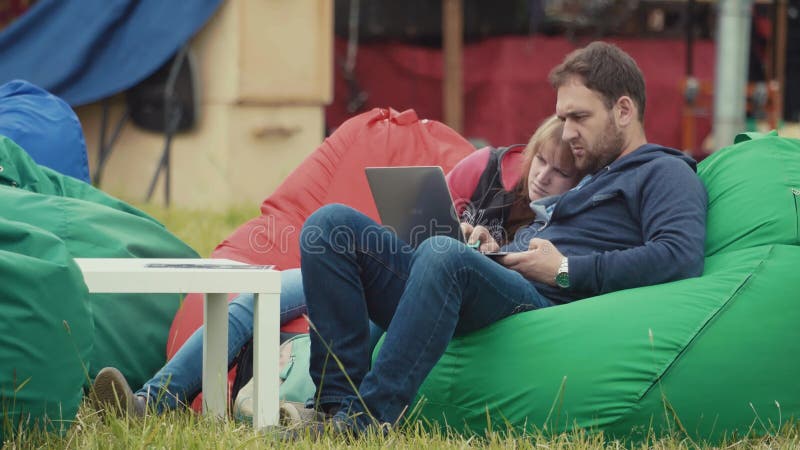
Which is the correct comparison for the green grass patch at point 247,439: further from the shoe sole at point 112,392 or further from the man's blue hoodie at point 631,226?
the man's blue hoodie at point 631,226

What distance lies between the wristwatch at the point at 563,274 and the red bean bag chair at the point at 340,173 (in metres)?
1.02

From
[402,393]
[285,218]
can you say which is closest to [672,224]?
[402,393]

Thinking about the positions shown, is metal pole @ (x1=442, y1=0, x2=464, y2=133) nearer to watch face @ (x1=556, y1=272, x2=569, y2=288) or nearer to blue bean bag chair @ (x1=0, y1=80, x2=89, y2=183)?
blue bean bag chair @ (x1=0, y1=80, x2=89, y2=183)

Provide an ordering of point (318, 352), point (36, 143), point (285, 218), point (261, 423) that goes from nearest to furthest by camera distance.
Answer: point (261, 423) → point (318, 352) → point (285, 218) → point (36, 143)

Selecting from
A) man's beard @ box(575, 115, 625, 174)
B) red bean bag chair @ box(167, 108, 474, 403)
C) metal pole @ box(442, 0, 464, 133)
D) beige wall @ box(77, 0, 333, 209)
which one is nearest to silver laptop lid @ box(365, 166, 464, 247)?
man's beard @ box(575, 115, 625, 174)

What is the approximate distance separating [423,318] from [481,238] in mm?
653

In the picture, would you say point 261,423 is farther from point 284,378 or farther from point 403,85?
point 403,85

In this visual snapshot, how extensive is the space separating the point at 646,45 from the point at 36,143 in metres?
5.63

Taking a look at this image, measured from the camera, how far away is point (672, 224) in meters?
3.02

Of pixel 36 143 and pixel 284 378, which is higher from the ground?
pixel 36 143

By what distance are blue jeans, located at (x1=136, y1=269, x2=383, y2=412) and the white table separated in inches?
3.5

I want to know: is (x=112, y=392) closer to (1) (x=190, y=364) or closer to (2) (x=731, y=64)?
(1) (x=190, y=364)

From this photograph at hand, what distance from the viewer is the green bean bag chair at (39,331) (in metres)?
2.48

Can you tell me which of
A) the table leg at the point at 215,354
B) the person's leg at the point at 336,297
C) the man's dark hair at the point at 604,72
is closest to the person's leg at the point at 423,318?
the person's leg at the point at 336,297
